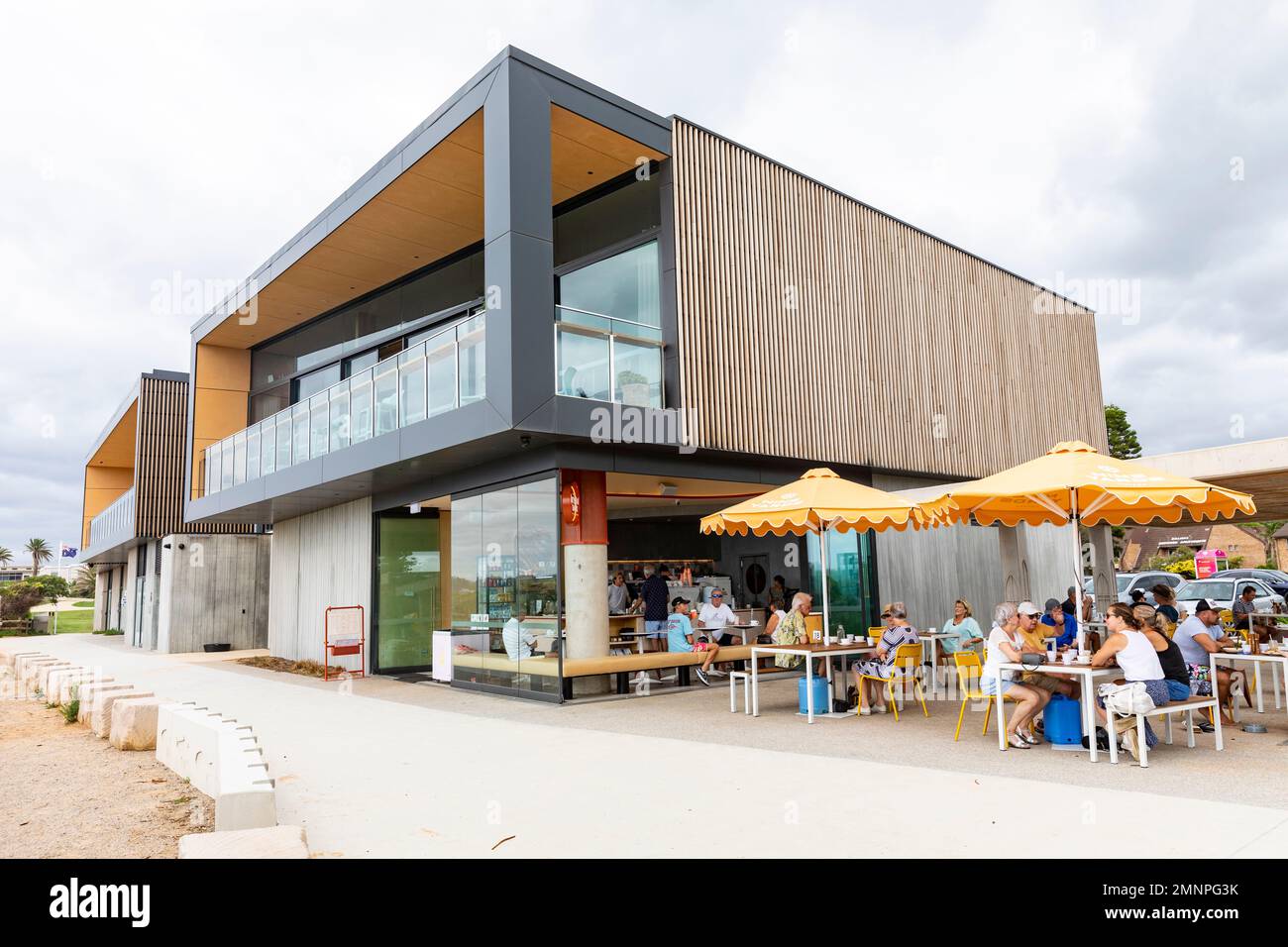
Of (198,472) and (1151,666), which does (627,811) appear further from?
(198,472)

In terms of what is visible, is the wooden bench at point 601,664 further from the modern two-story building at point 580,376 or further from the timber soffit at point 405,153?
the timber soffit at point 405,153

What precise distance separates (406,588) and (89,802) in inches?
405

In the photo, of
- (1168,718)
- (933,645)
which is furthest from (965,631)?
(1168,718)

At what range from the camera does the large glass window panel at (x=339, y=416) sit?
49.0 feet

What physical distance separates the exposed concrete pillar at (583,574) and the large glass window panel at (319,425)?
19.0ft

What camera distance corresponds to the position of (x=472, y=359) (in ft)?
38.5

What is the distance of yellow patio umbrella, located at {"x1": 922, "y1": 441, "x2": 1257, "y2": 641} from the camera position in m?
7.57

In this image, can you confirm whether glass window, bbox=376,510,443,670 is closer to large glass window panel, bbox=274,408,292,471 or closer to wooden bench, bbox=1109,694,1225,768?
large glass window panel, bbox=274,408,292,471

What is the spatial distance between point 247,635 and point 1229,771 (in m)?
25.3

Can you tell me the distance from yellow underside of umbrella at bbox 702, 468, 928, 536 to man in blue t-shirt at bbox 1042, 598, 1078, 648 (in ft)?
7.47

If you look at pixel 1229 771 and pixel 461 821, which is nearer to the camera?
pixel 461 821

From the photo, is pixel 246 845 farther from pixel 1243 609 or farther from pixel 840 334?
pixel 1243 609
